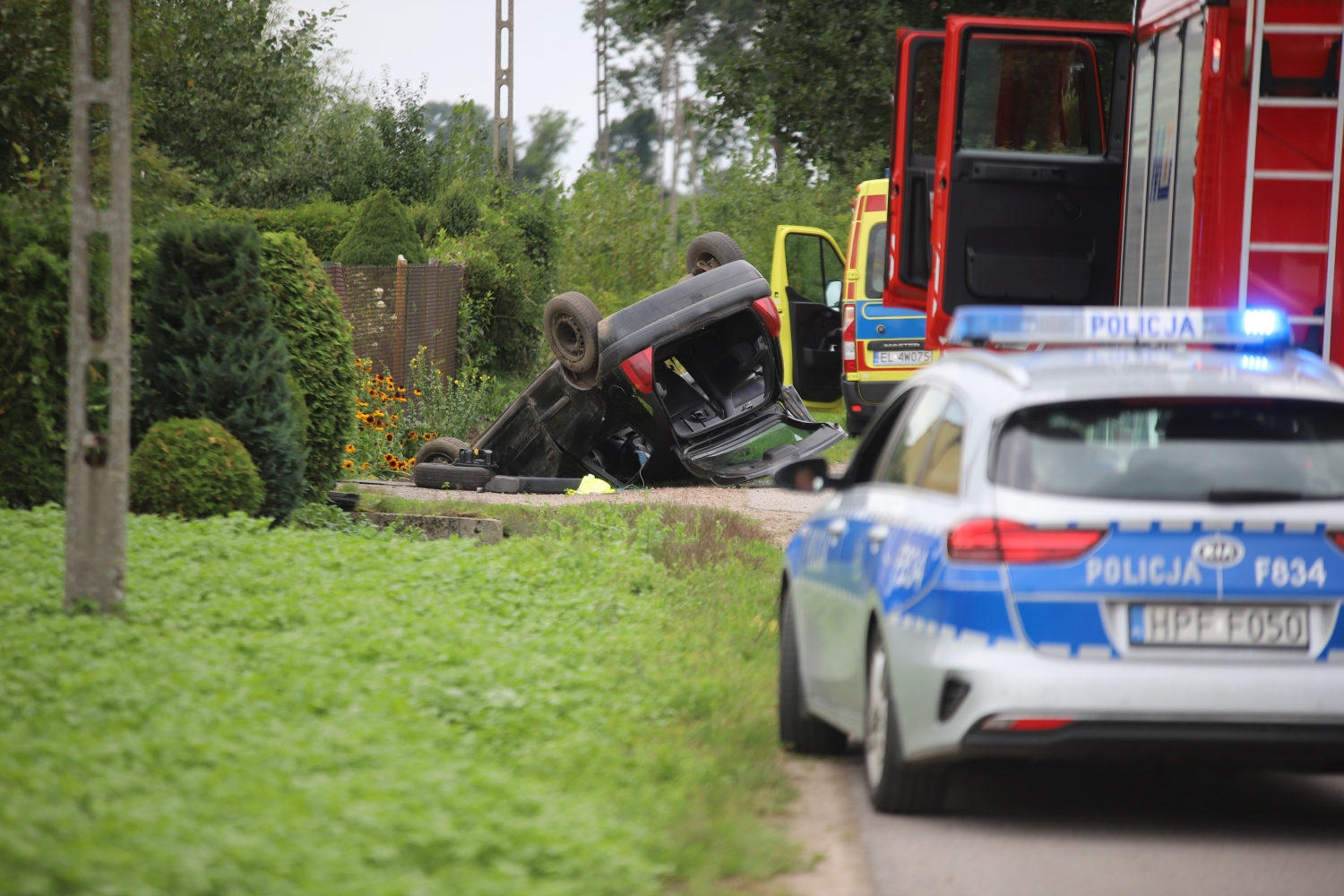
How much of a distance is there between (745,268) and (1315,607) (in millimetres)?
10331

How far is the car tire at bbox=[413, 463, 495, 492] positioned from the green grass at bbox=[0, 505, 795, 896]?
5170 millimetres

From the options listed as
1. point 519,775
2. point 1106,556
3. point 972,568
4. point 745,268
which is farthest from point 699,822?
point 745,268

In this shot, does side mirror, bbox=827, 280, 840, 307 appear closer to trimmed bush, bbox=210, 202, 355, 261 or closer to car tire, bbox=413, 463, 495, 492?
car tire, bbox=413, 463, 495, 492

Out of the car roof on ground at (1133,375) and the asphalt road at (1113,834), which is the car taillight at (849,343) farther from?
the car roof on ground at (1133,375)

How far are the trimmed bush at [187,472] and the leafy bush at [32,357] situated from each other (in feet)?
1.79

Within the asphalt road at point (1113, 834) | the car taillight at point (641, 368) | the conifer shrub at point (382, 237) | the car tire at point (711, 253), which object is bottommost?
the asphalt road at point (1113, 834)

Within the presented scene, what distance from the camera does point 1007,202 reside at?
11211 mm

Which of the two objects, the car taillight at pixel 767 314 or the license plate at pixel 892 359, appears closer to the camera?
the car taillight at pixel 767 314

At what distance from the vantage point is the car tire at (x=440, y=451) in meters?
15.4

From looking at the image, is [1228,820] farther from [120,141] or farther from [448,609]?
[120,141]

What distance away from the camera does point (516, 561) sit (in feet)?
31.3

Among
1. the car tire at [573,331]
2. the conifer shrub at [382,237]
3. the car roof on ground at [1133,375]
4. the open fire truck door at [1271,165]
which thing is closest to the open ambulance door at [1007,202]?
the open fire truck door at [1271,165]

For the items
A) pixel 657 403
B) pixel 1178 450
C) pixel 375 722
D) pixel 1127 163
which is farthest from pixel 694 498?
pixel 1178 450

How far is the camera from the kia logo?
474cm
